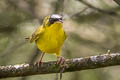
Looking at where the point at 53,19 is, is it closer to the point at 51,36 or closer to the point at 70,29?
the point at 51,36

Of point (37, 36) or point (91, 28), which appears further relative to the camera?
point (91, 28)

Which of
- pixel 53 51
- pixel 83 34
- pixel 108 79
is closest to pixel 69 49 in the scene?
pixel 83 34

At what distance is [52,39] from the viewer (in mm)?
3809

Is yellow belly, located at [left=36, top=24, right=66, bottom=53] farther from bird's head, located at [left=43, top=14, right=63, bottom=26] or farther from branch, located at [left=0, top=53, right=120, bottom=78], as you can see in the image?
branch, located at [left=0, top=53, right=120, bottom=78]

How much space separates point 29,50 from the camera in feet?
17.7

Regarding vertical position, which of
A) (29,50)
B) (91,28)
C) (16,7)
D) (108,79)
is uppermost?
(16,7)

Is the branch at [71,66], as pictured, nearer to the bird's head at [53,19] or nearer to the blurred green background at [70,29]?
the bird's head at [53,19]

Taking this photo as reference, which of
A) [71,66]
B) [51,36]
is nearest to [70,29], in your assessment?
[51,36]

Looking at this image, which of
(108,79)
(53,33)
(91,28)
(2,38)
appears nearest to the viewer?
(53,33)

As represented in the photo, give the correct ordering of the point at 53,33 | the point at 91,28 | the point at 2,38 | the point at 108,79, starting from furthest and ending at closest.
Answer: the point at 91,28 → the point at 108,79 → the point at 2,38 → the point at 53,33

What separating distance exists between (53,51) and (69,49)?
1.47m

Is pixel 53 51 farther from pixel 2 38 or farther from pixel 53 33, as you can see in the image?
pixel 2 38

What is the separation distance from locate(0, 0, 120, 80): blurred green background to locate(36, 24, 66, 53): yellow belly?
2.83 feet

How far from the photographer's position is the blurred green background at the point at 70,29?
4.92 m
